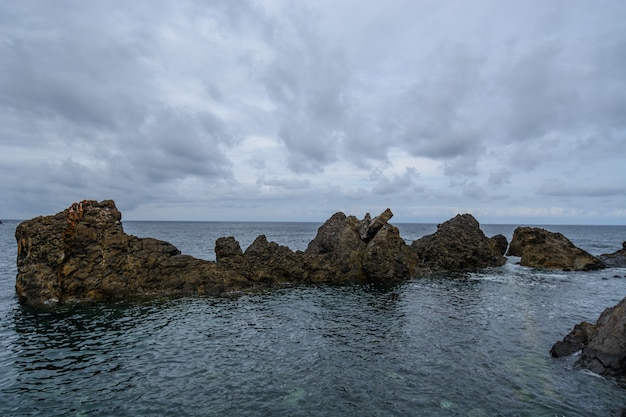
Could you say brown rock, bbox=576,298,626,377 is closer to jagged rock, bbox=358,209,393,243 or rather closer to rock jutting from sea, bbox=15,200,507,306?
rock jutting from sea, bbox=15,200,507,306

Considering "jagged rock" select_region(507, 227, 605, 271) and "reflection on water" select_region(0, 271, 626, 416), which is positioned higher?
"jagged rock" select_region(507, 227, 605, 271)

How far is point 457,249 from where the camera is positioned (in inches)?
2562

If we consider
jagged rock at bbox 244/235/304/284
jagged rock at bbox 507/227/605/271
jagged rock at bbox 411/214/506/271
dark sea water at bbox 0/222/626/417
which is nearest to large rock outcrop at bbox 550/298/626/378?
dark sea water at bbox 0/222/626/417

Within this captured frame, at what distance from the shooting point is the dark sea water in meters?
18.3

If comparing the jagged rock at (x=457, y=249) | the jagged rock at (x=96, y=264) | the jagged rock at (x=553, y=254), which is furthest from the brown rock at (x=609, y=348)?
the jagged rock at (x=553, y=254)

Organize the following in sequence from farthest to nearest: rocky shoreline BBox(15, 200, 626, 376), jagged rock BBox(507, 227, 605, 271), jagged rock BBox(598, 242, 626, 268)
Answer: jagged rock BBox(598, 242, 626, 268) → jagged rock BBox(507, 227, 605, 271) → rocky shoreline BBox(15, 200, 626, 376)

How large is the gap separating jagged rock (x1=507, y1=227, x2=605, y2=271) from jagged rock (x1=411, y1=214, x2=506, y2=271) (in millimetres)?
5289

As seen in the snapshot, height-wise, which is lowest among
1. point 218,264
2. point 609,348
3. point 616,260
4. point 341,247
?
point 609,348

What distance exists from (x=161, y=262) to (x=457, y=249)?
50167mm

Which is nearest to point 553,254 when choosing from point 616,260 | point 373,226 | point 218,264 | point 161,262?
point 616,260

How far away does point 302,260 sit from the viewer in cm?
5216

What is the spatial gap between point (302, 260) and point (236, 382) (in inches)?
1249

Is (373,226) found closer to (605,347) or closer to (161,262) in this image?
(161,262)

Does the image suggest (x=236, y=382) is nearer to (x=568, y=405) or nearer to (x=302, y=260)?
(x=568, y=405)
